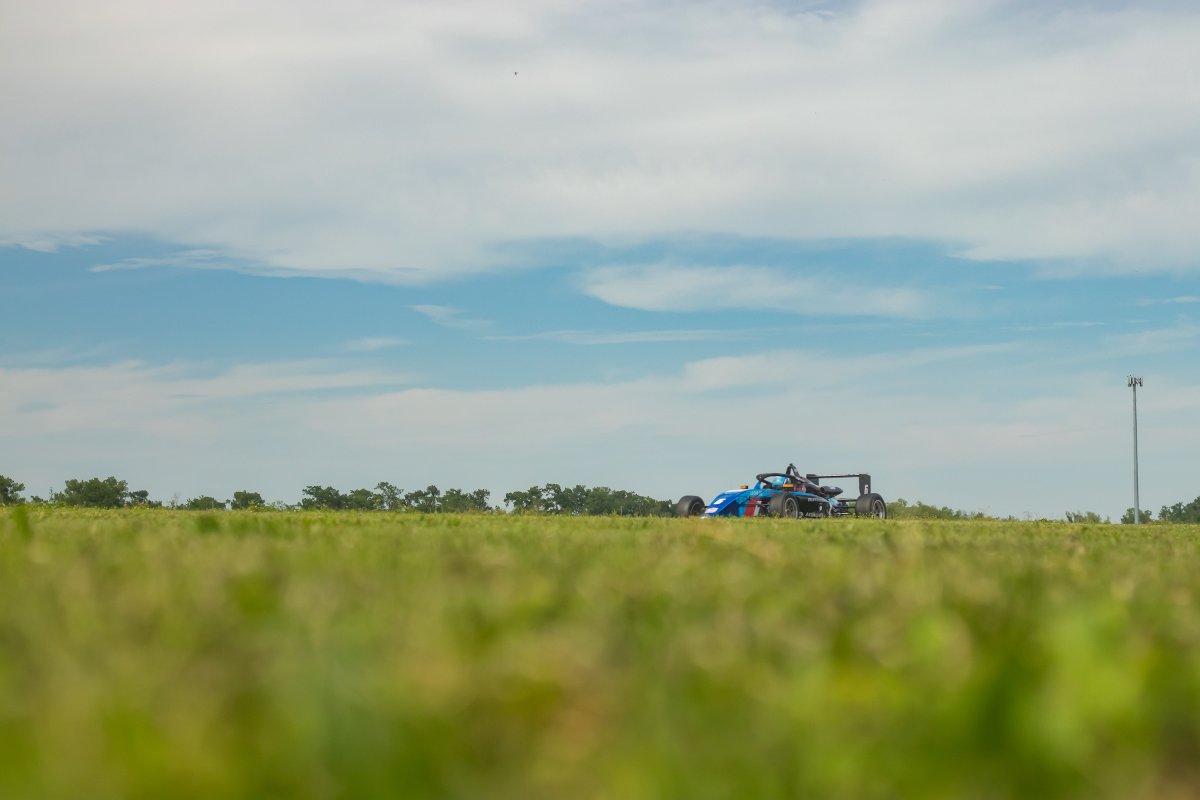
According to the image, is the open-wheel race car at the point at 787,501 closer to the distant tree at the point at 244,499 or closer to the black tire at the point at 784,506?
the black tire at the point at 784,506

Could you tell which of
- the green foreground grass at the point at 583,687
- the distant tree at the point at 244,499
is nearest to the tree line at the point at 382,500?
the distant tree at the point at 244,499

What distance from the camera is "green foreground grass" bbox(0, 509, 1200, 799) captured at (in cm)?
129

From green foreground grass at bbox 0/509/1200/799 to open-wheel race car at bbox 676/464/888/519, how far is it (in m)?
18.9

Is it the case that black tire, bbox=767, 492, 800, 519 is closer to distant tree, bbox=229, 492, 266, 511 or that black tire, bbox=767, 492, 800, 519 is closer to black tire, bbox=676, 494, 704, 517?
black tire, bbox=676, 494, 704, 517

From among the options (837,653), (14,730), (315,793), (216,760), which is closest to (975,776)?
(837,653)

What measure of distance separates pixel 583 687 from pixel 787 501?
67.7ft

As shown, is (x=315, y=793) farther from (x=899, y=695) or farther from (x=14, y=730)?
(x=899, y=695)

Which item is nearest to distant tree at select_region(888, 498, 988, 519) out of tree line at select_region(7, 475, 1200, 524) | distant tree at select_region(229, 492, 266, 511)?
tree line at select_region(7, 475, 1200, 524)

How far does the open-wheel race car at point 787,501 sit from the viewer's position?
22016 mm

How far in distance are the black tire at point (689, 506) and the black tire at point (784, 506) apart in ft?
5.65

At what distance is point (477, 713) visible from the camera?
1.58m

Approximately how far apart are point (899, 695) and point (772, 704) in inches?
8.8

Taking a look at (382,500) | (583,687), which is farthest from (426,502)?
(583,687)

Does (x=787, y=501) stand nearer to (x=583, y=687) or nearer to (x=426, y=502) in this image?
(x=426, y=502)
